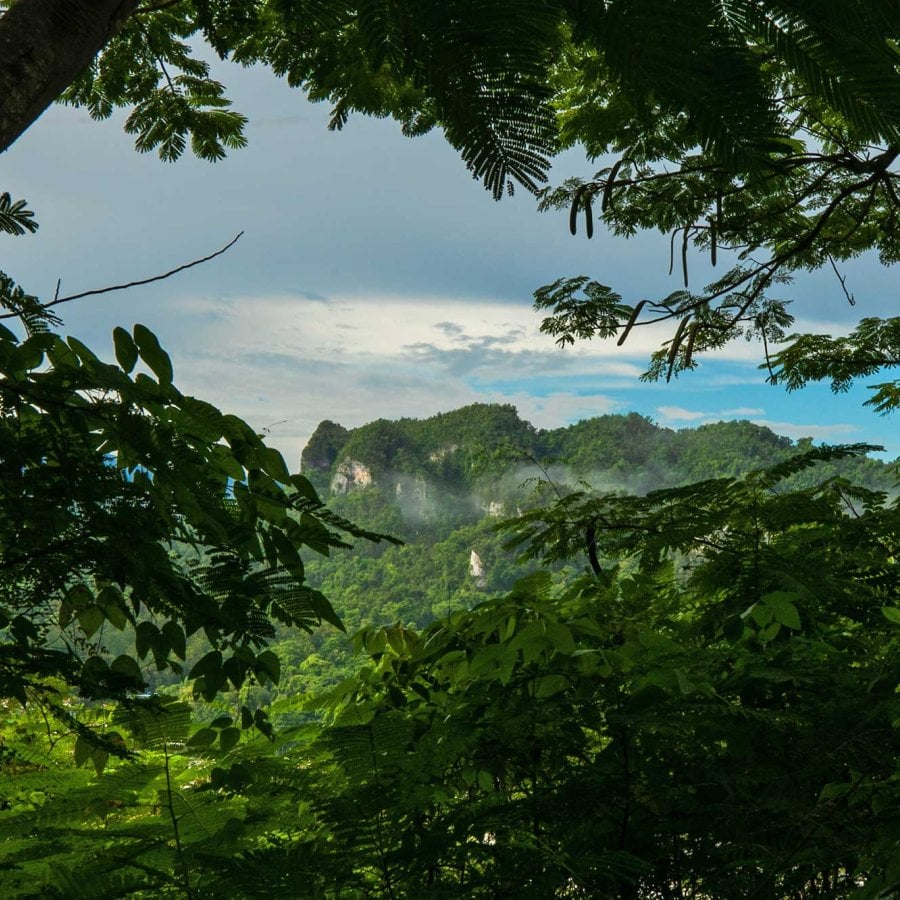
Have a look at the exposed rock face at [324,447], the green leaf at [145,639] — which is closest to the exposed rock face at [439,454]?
the exposed rock face at [324,447]

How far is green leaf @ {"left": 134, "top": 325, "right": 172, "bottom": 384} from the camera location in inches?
42.1

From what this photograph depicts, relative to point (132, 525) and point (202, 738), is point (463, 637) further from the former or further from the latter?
point (132, 525)

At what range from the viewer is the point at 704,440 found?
39.0 m

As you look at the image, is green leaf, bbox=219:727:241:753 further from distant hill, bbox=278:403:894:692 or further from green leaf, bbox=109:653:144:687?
distant hill, bbox=278:403:894:692

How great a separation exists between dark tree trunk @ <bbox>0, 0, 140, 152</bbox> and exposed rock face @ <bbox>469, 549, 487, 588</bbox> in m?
45.2

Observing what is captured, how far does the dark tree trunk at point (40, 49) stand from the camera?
1115mm

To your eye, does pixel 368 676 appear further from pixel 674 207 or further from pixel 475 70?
pixel 674 207

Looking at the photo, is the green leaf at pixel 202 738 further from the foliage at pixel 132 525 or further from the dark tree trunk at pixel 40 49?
the dark tree trunk at pixel 40 49

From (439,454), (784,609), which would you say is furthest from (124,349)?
(439,454)

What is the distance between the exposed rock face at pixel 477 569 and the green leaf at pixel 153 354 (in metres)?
45.3

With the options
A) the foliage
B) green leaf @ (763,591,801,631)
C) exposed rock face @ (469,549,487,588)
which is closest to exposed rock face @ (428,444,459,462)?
exposed rock face @ (469,549,487,588)

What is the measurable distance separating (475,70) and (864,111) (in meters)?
0.27

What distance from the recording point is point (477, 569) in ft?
155

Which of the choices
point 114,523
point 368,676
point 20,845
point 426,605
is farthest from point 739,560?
point 426,605
